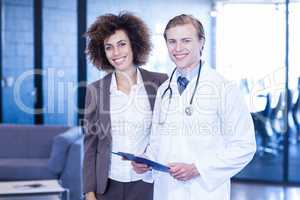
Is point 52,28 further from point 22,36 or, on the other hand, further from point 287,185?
point 287,185

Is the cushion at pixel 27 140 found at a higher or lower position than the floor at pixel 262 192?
higher

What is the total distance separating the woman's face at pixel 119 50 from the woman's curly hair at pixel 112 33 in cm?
2

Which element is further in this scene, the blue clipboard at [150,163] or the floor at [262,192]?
the floor at [262,192]

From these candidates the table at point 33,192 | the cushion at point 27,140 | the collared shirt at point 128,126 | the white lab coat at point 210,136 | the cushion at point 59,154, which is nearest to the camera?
the white lab coat at point 210,136

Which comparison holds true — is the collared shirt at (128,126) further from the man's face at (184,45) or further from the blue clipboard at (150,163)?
the man's face at (184,45)

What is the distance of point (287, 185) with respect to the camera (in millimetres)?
5098

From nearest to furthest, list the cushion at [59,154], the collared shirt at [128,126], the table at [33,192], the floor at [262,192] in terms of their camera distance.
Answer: the collared shirt at [128,126], the table at [33,192], the cushion at [59,154], the floor at [262,192]

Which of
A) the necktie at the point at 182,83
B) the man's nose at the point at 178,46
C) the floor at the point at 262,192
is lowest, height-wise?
the floor at the point at 262,192

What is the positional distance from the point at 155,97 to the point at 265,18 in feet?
11.5

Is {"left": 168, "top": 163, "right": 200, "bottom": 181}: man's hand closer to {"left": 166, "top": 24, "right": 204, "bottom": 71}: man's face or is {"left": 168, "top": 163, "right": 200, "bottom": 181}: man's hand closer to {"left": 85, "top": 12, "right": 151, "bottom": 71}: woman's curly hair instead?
{"left": 166, "top": 24, "right": 204, "bottom": 71}: man's face

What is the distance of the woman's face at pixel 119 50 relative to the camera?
1938mm

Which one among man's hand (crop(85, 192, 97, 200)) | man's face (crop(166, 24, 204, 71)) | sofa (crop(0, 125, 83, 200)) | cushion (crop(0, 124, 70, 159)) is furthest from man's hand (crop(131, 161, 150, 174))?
cushion (crop(0, 124, 70, 159))

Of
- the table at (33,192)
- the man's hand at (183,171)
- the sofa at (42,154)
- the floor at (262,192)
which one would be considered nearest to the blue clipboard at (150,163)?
the man's hand at (183,171)

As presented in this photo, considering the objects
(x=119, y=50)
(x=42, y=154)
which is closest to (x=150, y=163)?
(x=119, y=50)
